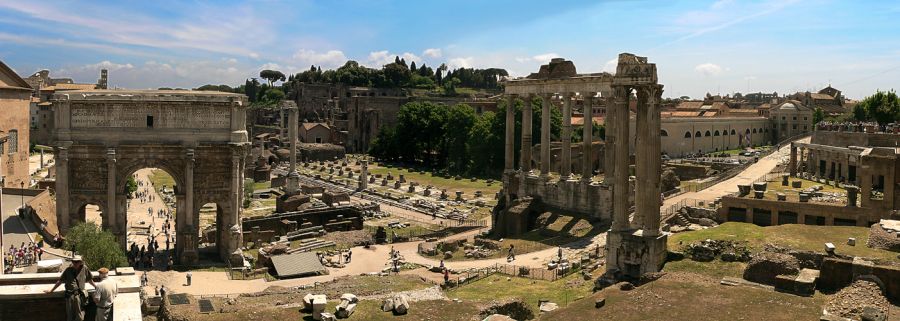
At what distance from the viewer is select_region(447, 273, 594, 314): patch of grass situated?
24.3 m

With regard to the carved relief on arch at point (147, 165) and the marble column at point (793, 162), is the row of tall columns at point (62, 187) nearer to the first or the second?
the carved relief on arch at point (147, 165)

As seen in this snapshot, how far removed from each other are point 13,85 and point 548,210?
34487mm

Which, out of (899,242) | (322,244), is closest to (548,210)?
(322,244)

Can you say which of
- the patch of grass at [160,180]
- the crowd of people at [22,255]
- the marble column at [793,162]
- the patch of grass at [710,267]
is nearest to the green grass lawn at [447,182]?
the patch of grass at [160,180]

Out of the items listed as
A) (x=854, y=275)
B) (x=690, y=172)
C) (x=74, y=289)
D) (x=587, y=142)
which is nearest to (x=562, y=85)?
(x=587, y=142)

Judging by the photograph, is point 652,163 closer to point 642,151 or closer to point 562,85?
point 642,151

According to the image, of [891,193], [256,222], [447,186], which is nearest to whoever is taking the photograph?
[891,193]

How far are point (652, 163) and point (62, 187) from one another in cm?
2657

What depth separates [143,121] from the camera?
113 feet

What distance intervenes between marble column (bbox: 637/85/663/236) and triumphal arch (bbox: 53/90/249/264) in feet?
64.6

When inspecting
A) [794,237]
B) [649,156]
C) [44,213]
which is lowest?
[44,213]

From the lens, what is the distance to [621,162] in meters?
26.2

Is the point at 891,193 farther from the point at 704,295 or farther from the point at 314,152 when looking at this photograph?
the point at 314,152

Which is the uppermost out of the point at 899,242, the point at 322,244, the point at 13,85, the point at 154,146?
the point at 13,85
